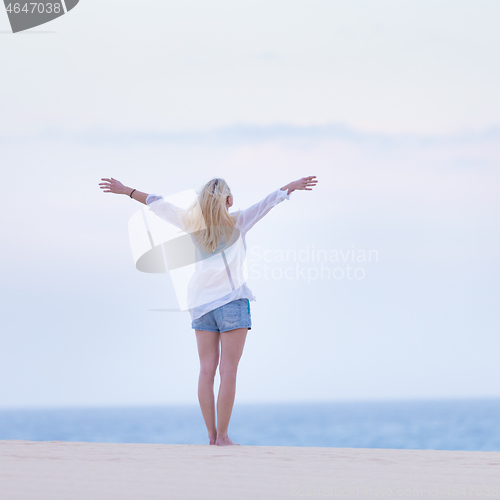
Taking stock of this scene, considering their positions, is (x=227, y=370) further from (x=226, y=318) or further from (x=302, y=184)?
(x=302, y=184)

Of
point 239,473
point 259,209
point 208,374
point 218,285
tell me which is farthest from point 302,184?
point 239,473

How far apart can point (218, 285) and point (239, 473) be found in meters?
1.42

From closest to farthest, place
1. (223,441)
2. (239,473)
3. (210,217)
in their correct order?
1. (239,473)
2. (223,441)
3. (210,217)

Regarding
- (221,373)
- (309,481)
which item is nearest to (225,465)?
(309,481)

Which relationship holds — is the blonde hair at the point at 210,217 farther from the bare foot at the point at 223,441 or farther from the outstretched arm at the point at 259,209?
the bare foot at the point at 223,441

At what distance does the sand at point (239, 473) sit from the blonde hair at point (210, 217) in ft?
3.73

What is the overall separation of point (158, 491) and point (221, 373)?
1.56 m

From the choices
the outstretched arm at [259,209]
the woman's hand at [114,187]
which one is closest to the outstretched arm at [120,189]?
the woman's hand at [114,187]

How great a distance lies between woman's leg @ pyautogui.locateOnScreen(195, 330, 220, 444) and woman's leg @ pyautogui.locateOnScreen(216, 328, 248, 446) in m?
0.06

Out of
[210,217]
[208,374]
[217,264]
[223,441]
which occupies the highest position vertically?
[210,217]

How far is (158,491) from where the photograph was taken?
1.78 m

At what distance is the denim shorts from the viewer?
3.29 m

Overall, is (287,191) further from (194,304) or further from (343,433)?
(343,433)

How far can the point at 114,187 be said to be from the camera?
3.60 m
